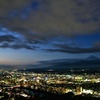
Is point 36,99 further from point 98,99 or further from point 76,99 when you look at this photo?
point 98,99

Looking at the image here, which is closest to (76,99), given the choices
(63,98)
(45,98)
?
(63,98)

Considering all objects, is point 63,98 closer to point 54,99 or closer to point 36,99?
point 54,99

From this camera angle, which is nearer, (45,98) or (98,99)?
(45,98)

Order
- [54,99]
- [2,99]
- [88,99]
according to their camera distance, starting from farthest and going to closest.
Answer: [88,99]
[54,99]
[2,99]

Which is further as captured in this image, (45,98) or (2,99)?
(45,98)

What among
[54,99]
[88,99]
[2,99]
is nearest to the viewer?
[2,99]

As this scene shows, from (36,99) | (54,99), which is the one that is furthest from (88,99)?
(36,99)

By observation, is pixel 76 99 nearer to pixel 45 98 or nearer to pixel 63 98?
pixel 63 98
